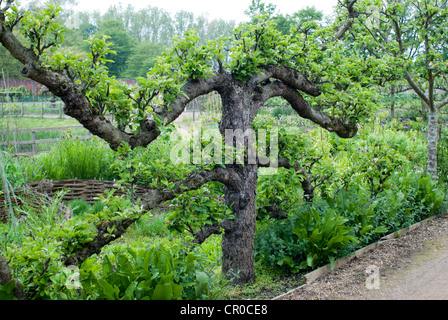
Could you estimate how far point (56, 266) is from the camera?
2227mm

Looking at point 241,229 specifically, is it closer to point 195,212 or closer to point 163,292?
point 195,212

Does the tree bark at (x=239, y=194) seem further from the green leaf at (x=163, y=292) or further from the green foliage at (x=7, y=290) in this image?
the green foliage at (x=7, y=290)

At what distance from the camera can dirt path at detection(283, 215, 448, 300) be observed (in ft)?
11.3

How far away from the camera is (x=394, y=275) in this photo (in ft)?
12.8

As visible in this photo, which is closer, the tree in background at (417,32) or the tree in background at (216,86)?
the tree in background at (216,86)

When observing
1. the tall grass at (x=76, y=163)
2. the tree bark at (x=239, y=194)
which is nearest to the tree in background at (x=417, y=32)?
the tree bark at (x=239, y=194)

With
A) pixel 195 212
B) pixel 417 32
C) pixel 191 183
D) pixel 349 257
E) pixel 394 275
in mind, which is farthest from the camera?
pixel 417 32

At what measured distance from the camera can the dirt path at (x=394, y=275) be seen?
3455mm

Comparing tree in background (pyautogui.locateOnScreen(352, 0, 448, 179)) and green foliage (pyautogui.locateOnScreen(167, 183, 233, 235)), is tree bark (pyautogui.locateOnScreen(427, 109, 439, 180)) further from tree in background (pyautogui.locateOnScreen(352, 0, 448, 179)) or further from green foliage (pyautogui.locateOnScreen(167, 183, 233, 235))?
green foliage (pyautogui.locateOnScreen(167, 183, 233, 235))

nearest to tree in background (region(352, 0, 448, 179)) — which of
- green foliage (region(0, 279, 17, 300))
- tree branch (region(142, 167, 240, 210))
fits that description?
tree branch (region(142, 167, 240, 210))

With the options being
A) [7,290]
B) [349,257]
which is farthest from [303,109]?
[7,290]
